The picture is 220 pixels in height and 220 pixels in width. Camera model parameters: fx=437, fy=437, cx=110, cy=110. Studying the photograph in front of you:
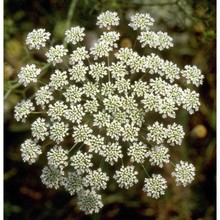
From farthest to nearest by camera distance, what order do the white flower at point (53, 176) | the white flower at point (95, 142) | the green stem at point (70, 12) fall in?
the green stem at point (70, 12) → the white flower at point (53, 176) → the white flower at point (95, 142)

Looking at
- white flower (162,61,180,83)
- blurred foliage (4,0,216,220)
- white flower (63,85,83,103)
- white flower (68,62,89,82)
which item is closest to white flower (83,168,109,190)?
white flower (63,85,83,103)

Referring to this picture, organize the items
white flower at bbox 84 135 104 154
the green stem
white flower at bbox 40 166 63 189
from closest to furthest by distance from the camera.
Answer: white flower at bbox 84 135 104 154 < white flower at bbox 40 166 63 189 < the green stem

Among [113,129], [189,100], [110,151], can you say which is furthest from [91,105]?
[189,100]

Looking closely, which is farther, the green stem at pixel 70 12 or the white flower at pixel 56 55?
the green stem at pixel 70 12

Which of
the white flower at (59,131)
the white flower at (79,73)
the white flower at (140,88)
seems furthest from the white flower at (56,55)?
the white flower at (140,88)

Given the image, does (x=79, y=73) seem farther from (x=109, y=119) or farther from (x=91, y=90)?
(x=109, y=119)

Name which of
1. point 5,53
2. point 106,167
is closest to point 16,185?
point 106,167

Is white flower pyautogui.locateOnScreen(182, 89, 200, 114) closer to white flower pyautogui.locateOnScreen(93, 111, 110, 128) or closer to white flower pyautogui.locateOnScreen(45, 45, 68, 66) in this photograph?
white flower pyautogui.locateOnScreen(93, 111, 110, 128)

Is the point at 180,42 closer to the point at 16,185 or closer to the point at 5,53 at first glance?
the point at 5,53

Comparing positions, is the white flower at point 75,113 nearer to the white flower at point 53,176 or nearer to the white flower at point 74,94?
the white flower at point 74,94
